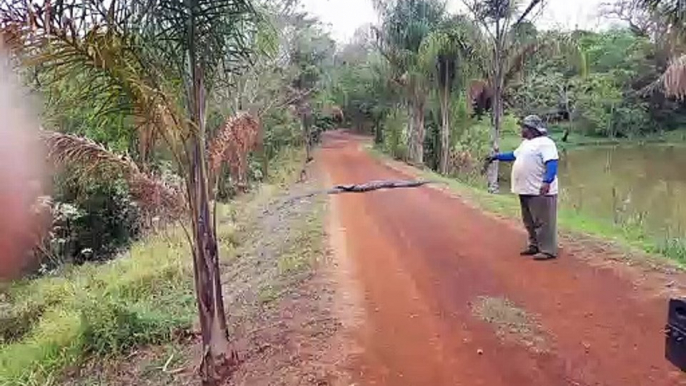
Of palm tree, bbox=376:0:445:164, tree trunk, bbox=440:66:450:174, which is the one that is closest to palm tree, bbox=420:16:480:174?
tree trunk, bbox=440:66:450:174

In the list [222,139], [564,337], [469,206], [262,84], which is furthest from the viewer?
[262,84]

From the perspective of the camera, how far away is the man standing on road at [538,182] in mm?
7266

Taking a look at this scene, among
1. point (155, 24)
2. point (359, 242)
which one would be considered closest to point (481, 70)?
point (359, 242)

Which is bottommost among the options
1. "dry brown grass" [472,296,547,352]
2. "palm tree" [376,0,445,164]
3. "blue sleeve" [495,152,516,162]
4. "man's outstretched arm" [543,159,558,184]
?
"dry brown grass" [472,296,547,352]

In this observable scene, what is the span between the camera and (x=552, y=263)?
24.6ft

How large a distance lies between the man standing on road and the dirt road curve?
0.37 metres

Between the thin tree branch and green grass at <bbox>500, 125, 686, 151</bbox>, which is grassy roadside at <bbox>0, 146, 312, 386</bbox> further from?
green grass at <bbox>500, 125, 686, 151</bbox>

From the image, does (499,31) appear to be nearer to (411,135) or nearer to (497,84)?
(497,84)

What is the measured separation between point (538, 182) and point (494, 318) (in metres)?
2.21

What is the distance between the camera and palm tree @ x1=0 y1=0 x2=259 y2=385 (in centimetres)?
400


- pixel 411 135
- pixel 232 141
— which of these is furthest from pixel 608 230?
pixel 411 135

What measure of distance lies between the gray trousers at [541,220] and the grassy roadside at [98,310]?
3.90 metres

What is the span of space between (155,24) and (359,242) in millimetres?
5203

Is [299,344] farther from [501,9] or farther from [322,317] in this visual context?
[501,9]
